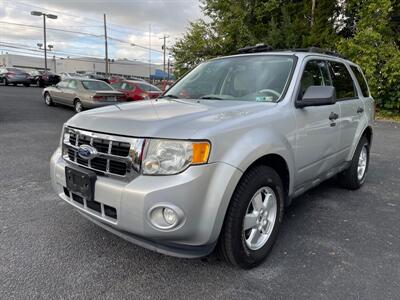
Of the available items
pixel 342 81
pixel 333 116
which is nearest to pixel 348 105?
pixel 342 81

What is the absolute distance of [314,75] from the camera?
12.2ft

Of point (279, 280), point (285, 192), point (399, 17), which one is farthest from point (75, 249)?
point (399, 17)

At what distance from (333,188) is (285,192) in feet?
6.90

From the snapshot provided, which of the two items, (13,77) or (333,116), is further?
(13,77)

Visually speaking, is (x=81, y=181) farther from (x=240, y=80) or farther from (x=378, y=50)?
(x=378, y=50)

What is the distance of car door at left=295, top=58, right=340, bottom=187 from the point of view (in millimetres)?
3203

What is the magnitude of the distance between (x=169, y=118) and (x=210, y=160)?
47cm

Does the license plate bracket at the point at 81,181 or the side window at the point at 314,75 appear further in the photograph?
the side window at the point at 314,75

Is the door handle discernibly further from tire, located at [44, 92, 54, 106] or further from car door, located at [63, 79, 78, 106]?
tire, located at [44, 92, 54, 106]

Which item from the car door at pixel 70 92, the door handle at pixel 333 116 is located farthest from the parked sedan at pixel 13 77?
the door handle at pixel 333 116

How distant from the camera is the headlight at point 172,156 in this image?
223 cm

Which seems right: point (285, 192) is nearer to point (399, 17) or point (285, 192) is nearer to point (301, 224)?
point (301, 224)

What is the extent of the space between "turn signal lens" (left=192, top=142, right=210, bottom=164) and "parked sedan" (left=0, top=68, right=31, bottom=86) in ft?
94.7

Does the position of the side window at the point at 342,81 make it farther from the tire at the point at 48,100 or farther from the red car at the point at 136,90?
the tire at the point at 48,100
